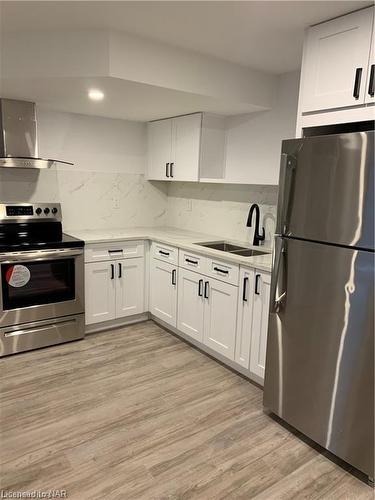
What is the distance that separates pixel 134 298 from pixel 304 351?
206 cm

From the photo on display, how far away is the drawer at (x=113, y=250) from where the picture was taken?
343 centimetres

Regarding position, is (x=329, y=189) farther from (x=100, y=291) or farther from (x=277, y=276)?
(x=100, y=291)

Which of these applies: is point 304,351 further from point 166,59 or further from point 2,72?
point 2,72

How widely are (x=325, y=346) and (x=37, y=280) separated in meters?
2.33

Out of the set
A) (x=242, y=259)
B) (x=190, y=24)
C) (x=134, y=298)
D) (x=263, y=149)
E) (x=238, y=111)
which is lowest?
(x=134, y=298)

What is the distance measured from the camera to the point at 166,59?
2480 millimetres

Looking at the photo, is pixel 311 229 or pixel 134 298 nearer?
pixel 311 229

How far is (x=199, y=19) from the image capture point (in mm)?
2070

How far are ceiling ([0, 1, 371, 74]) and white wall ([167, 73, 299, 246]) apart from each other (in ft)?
1.78

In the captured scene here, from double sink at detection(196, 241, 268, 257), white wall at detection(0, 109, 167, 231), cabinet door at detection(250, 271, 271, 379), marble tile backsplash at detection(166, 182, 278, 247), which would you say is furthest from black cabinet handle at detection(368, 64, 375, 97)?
white wall at detection(0, 109, 167, 231)

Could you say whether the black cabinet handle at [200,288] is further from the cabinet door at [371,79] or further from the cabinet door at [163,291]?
the cabinet door at [371,79]

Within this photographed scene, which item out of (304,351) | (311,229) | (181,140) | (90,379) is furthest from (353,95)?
(90,379)

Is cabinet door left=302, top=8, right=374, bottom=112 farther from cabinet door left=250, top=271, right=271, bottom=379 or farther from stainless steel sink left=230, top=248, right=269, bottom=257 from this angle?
stainless steel sink left=230, top=248, right=269, bottom=257

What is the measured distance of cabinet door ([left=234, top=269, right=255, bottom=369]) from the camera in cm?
269
